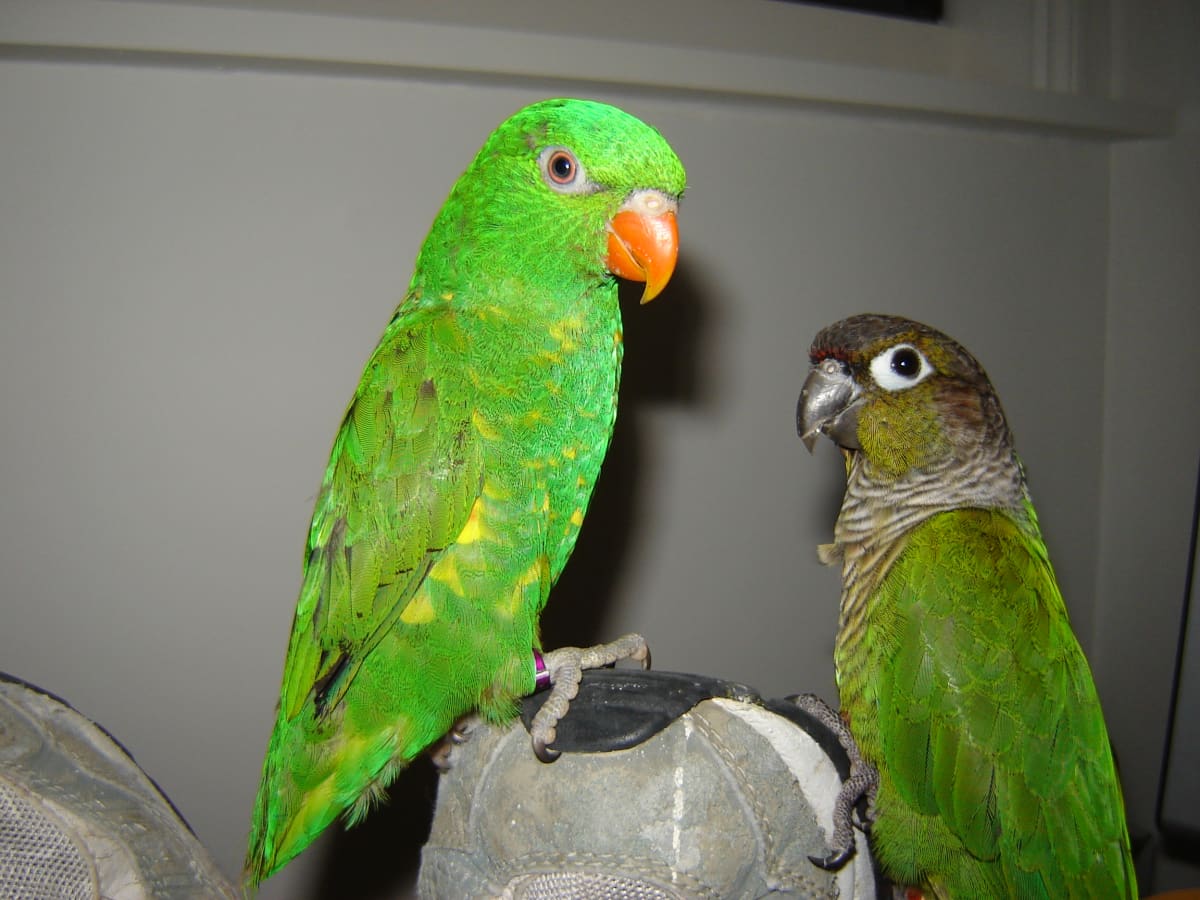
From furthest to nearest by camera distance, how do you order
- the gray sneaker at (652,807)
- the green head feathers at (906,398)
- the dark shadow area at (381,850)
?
the dark shadow area at (381,850) → the green head feathers at (906,398) → the gray sneaker at (652,807)

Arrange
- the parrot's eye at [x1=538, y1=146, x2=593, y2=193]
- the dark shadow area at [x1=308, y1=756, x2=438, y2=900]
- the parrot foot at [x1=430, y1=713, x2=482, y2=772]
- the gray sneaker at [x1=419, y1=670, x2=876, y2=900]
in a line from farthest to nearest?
the dark shadow area at [x1=308, y1=756, x2=438, y2=900], the parrot foot at [x1=430, y1=713, x2=482, y2=772], the parrot's eye at [x1=538, y1=146, x2=593, y2=193], the gray sneaker at [x1=419, y1=670, x2=876, y2=900]

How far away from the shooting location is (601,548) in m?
1.53

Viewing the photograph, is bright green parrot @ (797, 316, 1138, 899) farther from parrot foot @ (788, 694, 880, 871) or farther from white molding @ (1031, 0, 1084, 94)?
white molding @ (1031, 0, 1084, 94)

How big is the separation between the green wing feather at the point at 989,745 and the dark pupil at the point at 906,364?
0.95ft

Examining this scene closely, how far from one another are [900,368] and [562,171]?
1.92 ft

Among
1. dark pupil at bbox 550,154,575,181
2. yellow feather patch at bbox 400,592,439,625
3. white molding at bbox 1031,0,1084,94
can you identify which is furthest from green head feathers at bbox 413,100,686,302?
white molding at bbox 1031,0,1084,94

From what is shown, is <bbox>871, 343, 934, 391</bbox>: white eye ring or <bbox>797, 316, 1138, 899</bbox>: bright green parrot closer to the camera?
<bbox>797, 316, 1138, 899</bbox>: bright green parrot

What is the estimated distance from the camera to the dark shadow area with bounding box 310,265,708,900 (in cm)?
145

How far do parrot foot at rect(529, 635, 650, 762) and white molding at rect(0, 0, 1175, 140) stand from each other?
0.96 meters

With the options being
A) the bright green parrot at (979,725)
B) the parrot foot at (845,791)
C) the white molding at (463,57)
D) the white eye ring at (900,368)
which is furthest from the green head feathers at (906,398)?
the white molding at (463,57)

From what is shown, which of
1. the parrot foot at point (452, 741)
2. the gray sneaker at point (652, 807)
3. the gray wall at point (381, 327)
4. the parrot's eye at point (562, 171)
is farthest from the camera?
the gray wall at point (381, 327)

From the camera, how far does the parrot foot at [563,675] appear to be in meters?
0.81

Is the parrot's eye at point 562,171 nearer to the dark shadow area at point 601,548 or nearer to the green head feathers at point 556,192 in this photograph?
the green head feathers at point 556,192

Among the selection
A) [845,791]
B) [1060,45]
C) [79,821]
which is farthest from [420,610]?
[1060,45]
